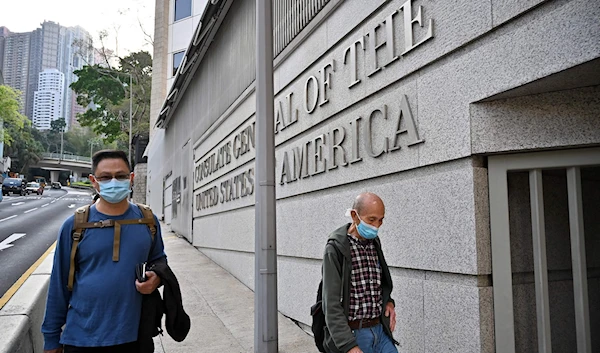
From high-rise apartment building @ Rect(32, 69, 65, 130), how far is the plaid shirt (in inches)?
6520

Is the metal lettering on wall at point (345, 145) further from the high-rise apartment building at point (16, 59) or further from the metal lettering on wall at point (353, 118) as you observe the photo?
the high-rise apartment building at point (16, 59)

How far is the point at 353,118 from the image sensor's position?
5.54 meters

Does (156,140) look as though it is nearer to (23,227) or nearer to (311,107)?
(23,227)

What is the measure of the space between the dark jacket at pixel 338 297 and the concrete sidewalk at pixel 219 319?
2741 millimetres

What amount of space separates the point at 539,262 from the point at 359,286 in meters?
1.40

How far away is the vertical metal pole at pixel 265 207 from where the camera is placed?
206 inches

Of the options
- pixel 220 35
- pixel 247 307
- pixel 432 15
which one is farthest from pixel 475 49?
pixel 220 35

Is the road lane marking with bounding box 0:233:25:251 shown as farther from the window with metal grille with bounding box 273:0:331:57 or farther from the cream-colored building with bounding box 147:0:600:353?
the cream-colored building with bounding box 147:0:600:353

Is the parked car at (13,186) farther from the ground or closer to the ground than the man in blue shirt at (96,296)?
farther from the ground

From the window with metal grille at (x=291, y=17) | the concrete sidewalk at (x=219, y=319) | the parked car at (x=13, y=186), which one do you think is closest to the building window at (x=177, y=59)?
the concrete sidewalk at (x=219, y=319)

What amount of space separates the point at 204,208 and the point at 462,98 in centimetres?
1075

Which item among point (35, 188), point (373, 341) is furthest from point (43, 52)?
point (373, 341)

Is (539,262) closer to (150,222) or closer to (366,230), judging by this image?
(366,230)

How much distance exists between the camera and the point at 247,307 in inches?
309
